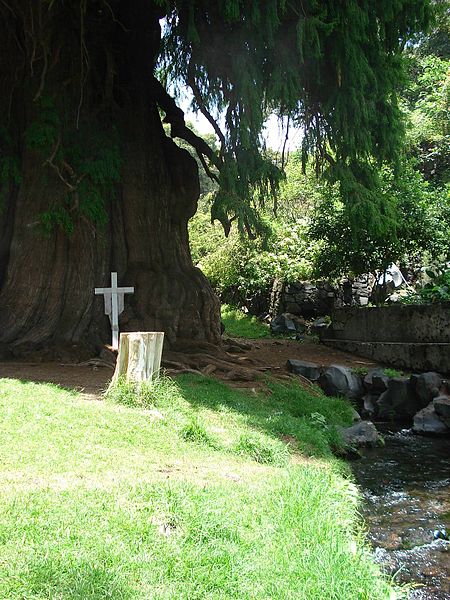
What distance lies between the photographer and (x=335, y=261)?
13977 mm

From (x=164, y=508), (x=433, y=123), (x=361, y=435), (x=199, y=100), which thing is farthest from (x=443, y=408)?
(x=433, y=123)

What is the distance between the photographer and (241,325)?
17.6 metres

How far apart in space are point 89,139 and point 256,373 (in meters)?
4.93

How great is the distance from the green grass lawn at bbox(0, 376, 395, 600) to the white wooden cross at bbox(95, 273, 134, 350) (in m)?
3.52

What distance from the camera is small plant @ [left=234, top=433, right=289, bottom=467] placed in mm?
5310

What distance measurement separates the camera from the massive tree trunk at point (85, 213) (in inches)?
388

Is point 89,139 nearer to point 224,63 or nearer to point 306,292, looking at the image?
point 224,63

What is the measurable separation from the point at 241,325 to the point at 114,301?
8.07 m

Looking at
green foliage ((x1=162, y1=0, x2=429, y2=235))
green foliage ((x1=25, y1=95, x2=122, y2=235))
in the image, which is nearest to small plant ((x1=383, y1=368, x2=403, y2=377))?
green foliage ((x1=162, y1=0, x2=429, y2=235))

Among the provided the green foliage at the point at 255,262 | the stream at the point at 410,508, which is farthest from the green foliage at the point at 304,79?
the green foliage at the point at 255,262

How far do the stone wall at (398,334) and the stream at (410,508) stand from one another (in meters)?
2.99

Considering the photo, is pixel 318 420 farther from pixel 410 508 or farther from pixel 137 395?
pixel 137 395

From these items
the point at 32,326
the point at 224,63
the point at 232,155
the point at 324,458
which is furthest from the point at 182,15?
the point at 324,458

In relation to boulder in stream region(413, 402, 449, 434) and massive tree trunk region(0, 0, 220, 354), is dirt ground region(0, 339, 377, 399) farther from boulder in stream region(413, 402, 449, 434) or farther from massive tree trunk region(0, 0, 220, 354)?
Answer: boulder in stream region(413, 402, 449, 434)
